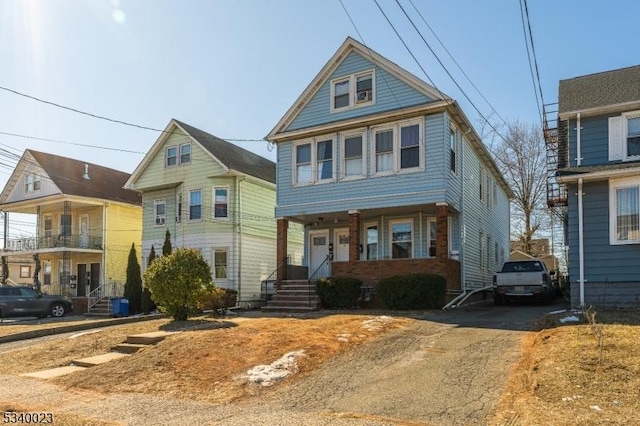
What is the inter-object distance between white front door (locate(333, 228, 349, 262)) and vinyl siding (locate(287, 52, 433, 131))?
4574 millimetres

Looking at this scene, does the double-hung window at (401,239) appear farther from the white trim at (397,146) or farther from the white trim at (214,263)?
the white trim at (214,263)

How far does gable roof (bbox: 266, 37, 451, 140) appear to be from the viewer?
61.0 feet

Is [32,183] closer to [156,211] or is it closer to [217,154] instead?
[156,211]

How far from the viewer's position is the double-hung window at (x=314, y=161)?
67.2 feet

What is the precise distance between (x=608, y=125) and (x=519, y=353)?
966cm

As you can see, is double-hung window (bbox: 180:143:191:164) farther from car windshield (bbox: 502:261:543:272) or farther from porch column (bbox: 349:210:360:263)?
car windshield (bbox: 502:261:543:272)

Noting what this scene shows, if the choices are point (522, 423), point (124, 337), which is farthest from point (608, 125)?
point (124, 337)

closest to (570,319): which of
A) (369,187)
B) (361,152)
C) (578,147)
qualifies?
(578,147)

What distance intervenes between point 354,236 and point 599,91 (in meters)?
9.13

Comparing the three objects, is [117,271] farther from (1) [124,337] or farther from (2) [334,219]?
(1) [124,337]

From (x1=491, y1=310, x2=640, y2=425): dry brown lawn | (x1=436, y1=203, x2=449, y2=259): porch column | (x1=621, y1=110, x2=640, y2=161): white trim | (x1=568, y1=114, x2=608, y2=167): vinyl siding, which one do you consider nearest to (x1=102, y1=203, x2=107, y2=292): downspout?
(x1=436, y1=203, x2=449, y2=259): porch column

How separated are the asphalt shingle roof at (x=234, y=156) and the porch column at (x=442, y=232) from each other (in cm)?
1132

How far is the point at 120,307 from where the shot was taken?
25.1 m

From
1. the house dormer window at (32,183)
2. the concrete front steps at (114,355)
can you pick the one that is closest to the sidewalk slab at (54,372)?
the concrete front steps at (114,355)
